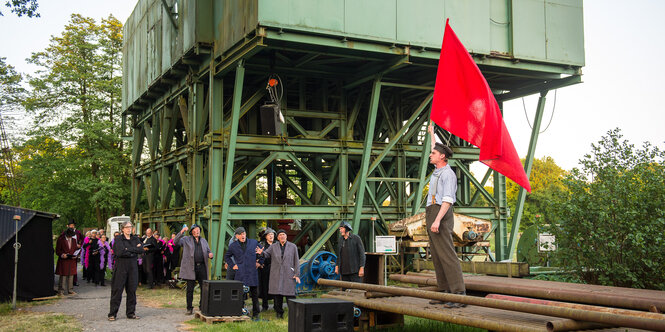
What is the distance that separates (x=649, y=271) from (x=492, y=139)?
5.73 meters

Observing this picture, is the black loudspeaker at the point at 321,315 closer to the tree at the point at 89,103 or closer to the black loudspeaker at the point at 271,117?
the black loudspeaker at the point at 271,117

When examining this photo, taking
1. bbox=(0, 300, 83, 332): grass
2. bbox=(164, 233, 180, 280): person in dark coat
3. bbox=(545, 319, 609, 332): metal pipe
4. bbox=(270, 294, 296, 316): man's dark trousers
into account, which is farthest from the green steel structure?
bbox=(545, 319, 609, 332): metal pipe

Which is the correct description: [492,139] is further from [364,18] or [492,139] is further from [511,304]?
[364,18]

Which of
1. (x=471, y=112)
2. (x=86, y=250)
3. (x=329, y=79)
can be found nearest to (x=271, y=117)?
(x=329, y=79)

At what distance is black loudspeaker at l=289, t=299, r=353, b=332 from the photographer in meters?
7.98

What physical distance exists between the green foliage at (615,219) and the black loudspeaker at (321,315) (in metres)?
6.59

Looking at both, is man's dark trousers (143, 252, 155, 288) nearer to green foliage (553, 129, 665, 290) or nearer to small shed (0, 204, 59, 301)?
small shed (0, 204, 59, 301)

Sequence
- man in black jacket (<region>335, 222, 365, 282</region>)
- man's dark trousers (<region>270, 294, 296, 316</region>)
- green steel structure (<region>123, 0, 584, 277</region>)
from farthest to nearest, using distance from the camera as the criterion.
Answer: green steel structure (<region>123, 0, 584, 277</region>) < man in black jacket (<region>335, 222, 365, 282</region>) < man's dark trousers (<region>270, 294, 296, 316</region>)

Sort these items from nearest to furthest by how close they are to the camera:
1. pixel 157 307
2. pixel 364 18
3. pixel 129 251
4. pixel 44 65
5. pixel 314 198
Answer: pixel 129 251 → pixel 157 307 → pixel 364 18 → pixel 314 198 → pixel 44 65

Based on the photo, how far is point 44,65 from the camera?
42281 millimetres

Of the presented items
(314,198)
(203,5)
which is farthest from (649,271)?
(203,5)

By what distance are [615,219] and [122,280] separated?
10.0 m

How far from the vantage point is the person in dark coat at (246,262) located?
14.0 metres

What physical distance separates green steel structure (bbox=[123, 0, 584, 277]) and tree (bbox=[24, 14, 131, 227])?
15812 mm
